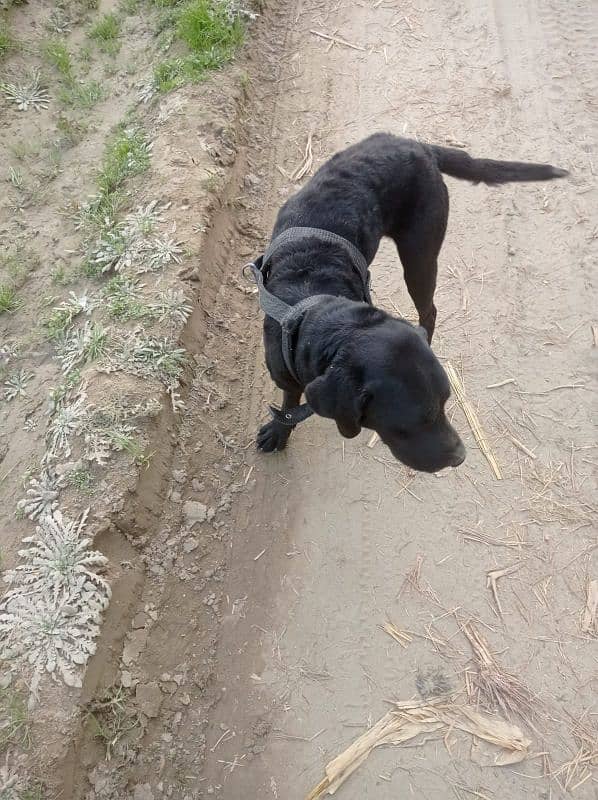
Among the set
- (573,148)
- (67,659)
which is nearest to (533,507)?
(67,659)

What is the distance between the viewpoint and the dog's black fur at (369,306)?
6.93 ft

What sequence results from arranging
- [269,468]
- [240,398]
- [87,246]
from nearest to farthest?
[269,468] < [240,398] < [87,246]

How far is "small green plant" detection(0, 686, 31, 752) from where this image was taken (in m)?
2.21

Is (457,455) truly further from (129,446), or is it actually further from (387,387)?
(129,446)

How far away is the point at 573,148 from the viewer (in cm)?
409

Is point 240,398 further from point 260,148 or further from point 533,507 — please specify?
point 260,148

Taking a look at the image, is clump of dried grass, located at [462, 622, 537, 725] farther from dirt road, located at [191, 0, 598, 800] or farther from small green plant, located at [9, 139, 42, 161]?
small green plant, located at [9, 139, 42, 161]

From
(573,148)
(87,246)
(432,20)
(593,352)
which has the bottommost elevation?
(593,352)

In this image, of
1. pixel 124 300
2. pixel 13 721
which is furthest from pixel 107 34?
pixel 13 721

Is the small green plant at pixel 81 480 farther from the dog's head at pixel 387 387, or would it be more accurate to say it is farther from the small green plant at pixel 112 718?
the dog's head at pixel 387 387

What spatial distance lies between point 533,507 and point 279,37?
4534mm

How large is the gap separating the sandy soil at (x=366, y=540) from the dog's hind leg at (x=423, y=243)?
1.78 feet

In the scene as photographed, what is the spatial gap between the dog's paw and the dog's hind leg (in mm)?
1065

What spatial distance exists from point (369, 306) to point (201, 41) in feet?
11.2
